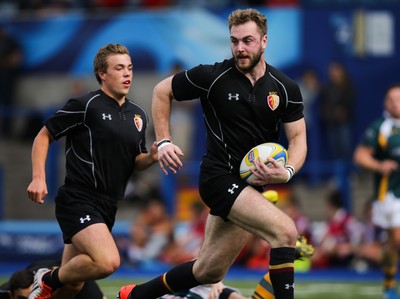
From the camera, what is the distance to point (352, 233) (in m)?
16.0

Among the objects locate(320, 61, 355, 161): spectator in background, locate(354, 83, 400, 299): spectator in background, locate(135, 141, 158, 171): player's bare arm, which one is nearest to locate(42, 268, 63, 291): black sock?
locate(135, 141, 158, 171): player's bare arm

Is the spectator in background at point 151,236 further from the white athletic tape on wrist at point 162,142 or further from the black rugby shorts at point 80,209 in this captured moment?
the white athletic tape on wrist at point 162,142

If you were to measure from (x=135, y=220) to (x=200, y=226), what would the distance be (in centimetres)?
183

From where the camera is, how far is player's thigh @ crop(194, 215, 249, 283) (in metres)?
8.05

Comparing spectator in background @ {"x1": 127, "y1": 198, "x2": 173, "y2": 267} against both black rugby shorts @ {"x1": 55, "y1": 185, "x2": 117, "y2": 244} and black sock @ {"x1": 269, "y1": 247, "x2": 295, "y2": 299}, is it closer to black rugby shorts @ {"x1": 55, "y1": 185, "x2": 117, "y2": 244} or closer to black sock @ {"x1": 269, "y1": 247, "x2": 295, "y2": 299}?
black rugby shorts @ {"x1": 55, "y1": 185, "x2": 117, "y2": 244}

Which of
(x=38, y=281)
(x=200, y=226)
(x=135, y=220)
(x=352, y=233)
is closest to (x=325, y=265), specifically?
(x=352, y=233)

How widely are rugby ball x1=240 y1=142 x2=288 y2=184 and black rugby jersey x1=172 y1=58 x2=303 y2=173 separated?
0.13 metres

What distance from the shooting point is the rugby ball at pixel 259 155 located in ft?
25.4

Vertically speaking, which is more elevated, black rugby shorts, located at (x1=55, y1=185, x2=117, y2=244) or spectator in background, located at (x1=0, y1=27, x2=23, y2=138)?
spectator in background, located at (x1=0, y1=27, x2=23, y2=138)

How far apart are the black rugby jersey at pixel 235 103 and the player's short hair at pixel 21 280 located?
6.44 ft

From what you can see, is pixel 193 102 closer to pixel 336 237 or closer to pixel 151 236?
pixel 151 236

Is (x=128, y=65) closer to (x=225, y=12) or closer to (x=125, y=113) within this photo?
(x=125, y=113)

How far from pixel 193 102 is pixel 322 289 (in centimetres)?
598

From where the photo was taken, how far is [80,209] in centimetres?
827
